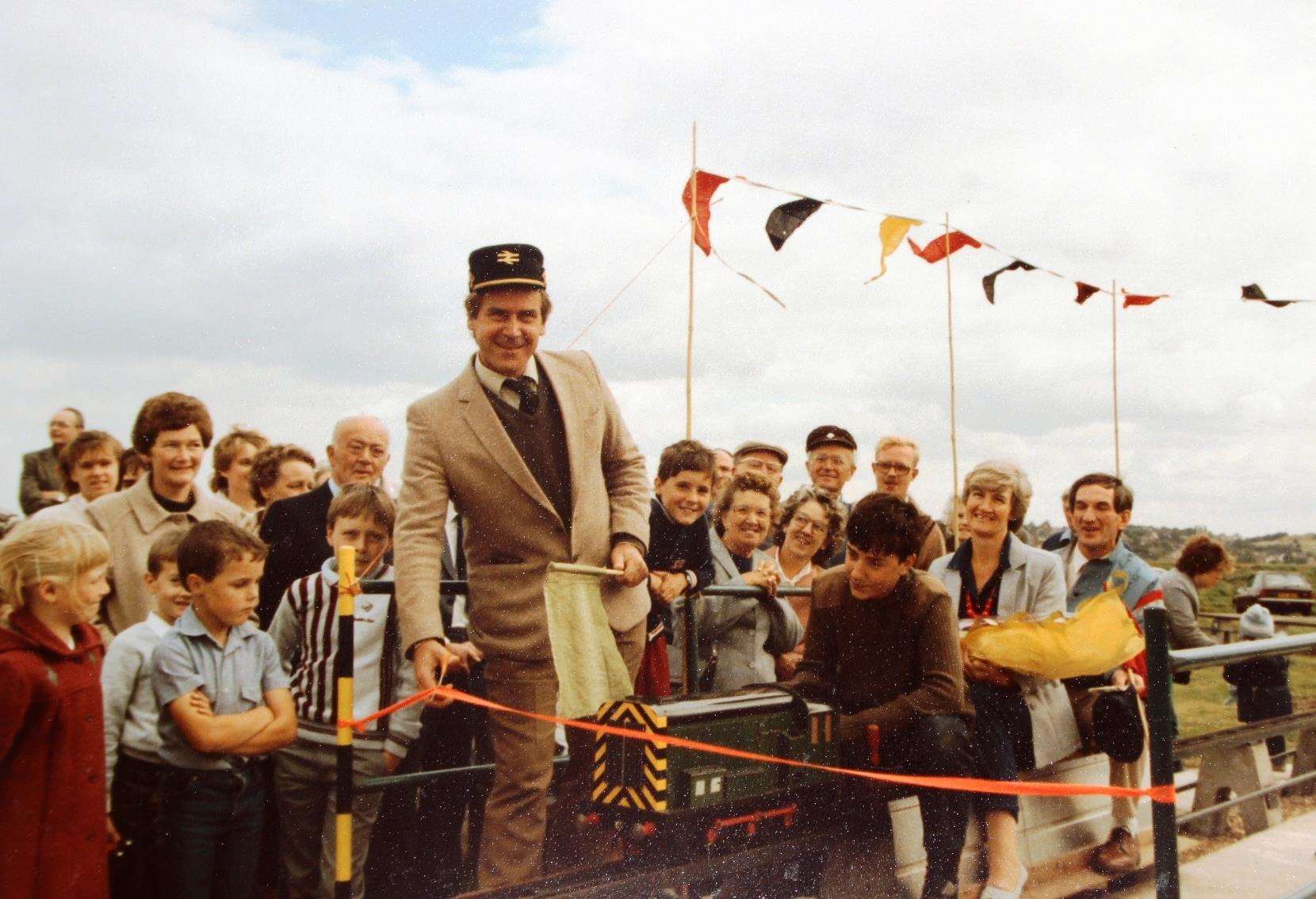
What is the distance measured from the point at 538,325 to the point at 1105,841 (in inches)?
159

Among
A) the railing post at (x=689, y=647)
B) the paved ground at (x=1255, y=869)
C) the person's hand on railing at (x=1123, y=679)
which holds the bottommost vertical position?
the paved ground at (x=1255, y=869)

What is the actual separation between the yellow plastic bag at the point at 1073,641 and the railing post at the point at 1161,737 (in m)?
0.86

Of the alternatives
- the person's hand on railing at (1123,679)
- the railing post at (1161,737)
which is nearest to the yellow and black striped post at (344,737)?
the railing post at (1161,737)

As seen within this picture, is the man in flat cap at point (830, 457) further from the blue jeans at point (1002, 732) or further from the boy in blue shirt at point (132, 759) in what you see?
the boy in blue shirt at point (132, 759)

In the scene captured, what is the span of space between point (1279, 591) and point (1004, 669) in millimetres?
11738

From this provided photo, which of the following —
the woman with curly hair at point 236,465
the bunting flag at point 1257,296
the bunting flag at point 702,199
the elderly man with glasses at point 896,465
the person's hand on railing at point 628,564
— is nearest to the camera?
the person's hand on railing at point 628,564

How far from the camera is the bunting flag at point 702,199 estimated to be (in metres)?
7.64

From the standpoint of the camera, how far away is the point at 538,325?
147 inches

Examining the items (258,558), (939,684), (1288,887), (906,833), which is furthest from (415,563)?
(1288,887)

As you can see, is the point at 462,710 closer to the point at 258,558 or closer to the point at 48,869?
the point at 258,558

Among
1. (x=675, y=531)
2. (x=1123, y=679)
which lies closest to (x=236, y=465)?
(x=675, y=531)

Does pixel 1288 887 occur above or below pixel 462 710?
below

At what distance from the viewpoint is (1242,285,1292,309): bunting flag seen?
9.72 metres

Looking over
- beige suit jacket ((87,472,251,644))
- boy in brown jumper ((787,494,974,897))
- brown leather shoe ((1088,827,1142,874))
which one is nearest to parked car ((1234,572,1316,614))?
brown leather shoe ((1088,827,1142,874))
